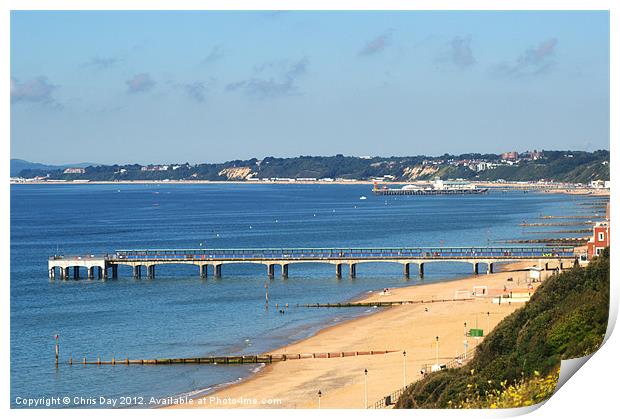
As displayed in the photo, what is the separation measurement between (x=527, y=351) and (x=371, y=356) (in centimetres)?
1357

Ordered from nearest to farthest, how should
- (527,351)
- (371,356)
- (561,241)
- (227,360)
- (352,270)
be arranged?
1. (527,351)
2. (371,356)
3. (227,360)
4. (352,270)
5. (561,241)

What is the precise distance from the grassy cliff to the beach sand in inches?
158

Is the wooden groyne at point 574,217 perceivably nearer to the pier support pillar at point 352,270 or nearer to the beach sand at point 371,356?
the pier support pillar at point 352,270

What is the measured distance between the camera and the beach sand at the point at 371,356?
34.0 m

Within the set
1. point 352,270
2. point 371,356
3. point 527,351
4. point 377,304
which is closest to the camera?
point 527,351

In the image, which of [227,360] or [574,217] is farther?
[574,217]

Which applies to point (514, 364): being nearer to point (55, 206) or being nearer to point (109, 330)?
point (109, 330)

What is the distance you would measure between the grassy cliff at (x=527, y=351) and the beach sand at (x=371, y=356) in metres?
4.03

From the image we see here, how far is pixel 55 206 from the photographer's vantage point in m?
179

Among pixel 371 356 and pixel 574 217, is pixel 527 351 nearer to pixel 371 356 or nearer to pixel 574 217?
pixel 371 356

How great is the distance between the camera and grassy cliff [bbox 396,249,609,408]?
26.0m

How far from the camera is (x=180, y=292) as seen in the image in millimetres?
63781

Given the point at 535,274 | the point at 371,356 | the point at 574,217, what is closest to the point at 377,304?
the point at 535,274
